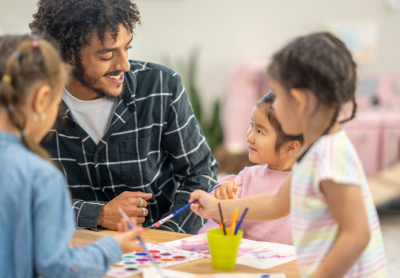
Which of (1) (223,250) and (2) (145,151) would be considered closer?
(1) (223,250)

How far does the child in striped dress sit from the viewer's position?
28.6 inches

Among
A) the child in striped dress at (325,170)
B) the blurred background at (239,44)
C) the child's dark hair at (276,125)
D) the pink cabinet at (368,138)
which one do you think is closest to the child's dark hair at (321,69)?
the child in striped dress at (325,170)

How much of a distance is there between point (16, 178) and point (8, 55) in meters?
0.21

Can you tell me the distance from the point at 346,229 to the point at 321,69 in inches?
10.6

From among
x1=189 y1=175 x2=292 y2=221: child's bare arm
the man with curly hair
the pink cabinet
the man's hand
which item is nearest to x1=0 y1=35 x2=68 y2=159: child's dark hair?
x1=189 y1=175 x2=292 y2=221: child's bare arm

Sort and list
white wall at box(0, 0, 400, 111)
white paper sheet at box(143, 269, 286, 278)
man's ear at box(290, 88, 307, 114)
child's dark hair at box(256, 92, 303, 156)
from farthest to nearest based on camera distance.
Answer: white wall at box(0, 0, 400, 111), child's dark hair at box(256, 92, 303, 156), white paper sheet at box(143, 269, 286, 278), man's ear at box(290, 88, 307, 114)

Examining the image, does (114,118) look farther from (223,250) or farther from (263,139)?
(223,250)

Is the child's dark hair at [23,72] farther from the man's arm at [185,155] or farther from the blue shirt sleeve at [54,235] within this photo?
the man's arm at [185,155]

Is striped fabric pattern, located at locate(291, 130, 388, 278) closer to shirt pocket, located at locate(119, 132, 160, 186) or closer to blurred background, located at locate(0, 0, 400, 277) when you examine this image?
shirt pocket, located at locate(119, 132, 160, 186)

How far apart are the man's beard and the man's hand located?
13.7 inches

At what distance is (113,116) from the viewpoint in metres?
1.46

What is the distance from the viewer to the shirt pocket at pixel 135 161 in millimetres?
1487

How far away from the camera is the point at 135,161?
4.91 ft

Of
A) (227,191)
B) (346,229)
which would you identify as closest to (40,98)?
(346,229)
